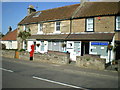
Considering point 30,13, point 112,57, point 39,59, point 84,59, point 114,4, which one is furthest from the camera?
point 30,13

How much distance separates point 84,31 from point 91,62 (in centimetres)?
575

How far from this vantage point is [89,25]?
15.7m

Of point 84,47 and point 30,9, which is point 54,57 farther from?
point 30,9

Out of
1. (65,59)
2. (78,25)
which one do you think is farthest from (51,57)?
(78,25)

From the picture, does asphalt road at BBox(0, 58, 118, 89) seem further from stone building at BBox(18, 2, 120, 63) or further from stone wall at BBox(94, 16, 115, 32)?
stone wall at BBox(94, 16, 115, 32)

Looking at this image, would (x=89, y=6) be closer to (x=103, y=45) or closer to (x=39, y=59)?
(x=103, y=45)

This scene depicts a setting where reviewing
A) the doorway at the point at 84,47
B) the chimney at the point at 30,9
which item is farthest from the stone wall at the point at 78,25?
the chimney at the point at 30,9

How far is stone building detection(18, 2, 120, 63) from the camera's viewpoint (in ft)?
45.5

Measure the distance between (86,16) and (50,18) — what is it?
615 cm

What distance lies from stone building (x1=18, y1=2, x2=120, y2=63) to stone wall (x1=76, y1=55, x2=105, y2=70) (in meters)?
2.92

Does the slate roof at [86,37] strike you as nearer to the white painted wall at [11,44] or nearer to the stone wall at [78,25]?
the stone wall at [78,25]

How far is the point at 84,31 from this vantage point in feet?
52.0

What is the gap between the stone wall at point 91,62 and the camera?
1058 cm

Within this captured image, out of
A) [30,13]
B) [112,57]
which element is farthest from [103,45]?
[30,13]
